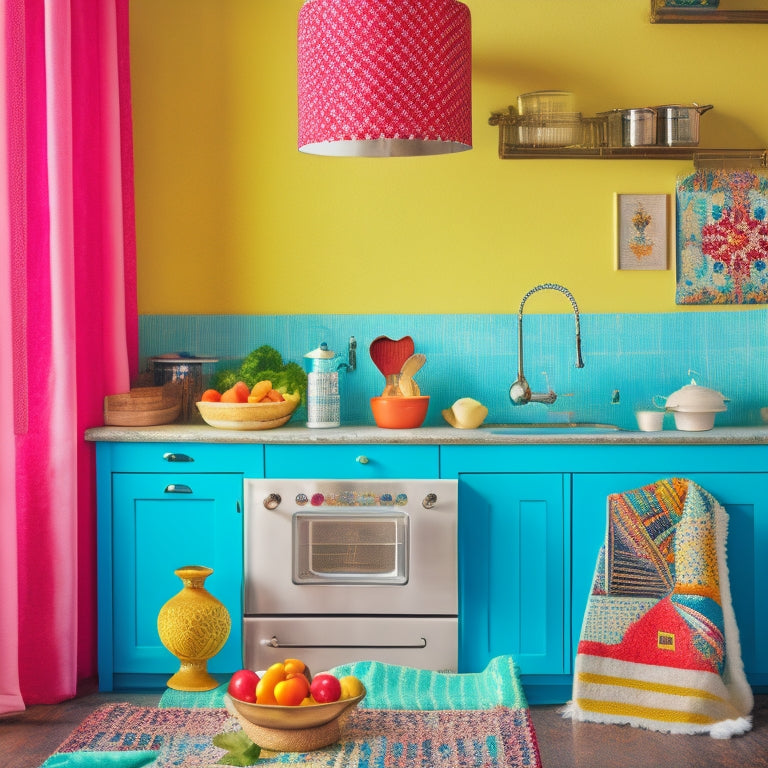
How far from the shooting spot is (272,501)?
370 centimetres

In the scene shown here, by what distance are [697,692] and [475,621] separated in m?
0.76

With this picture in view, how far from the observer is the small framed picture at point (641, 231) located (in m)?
4.26

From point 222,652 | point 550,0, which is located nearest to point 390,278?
point 550,0

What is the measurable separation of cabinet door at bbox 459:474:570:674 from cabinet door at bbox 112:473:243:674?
0.79 m

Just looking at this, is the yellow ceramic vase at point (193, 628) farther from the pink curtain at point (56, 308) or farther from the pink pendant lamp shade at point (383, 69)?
the pink pendant lamp shade at point (383, 69)

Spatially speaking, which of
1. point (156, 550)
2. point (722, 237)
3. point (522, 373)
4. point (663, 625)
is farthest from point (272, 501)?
point (722, 237)

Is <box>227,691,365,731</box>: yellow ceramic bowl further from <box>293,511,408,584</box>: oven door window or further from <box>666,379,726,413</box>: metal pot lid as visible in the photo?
<box>666,379,726,413</box>: metal pot lid

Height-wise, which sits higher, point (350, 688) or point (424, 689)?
point (350, 688)

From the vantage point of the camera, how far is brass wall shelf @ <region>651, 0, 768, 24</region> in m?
4.12

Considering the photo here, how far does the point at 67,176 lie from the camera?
3.62 m

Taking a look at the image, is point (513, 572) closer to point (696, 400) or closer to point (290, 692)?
point (696, 400)

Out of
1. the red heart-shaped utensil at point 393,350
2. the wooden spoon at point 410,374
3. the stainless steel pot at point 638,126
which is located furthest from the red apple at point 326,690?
the stainless steel pot at point 638,126

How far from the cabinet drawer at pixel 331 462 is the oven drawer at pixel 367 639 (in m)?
0.48

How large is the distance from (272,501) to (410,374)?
0.75 meters
